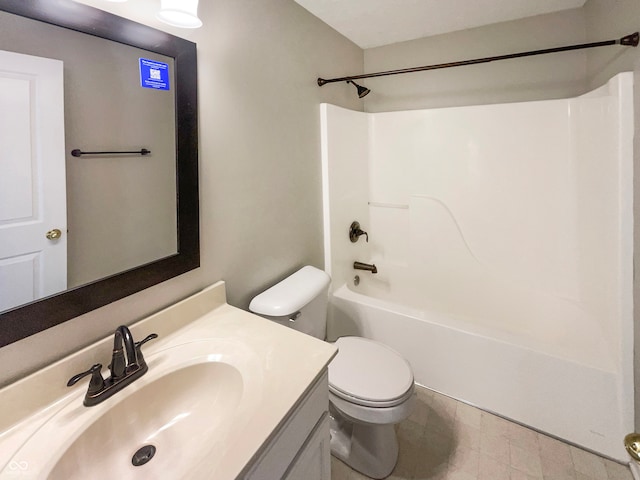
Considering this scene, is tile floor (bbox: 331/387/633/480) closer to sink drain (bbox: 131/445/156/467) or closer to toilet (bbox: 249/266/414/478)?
toilet (bbox: 249/266/414/478)

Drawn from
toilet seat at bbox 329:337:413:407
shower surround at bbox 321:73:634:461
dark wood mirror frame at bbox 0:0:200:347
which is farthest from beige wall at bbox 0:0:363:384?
toilet seat at bbox 329:337:413:407

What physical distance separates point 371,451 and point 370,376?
37 centimetres

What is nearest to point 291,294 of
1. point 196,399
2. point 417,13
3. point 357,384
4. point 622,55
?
point 357,384

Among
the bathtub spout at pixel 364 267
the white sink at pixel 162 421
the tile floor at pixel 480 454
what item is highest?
the bathtub spout at pixel 364 267

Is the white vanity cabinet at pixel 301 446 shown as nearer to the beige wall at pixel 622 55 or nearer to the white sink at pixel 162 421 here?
the white sink at pixel 162 421

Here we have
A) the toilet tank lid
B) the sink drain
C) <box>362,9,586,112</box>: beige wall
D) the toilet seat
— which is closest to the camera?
the sink drain

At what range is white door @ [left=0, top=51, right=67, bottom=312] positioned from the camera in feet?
2.47

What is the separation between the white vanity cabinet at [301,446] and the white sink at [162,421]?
97 millimetres

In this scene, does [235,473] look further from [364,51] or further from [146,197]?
[364,51]

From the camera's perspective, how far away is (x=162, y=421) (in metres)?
0.91

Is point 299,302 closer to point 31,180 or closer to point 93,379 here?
point 93,379

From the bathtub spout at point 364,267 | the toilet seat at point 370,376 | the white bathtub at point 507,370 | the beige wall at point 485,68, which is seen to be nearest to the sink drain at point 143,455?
the toilet seat at point 370,376

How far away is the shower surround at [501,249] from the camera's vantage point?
4.95ft

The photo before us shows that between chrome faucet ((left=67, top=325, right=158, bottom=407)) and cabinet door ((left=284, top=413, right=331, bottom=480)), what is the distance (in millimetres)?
507
